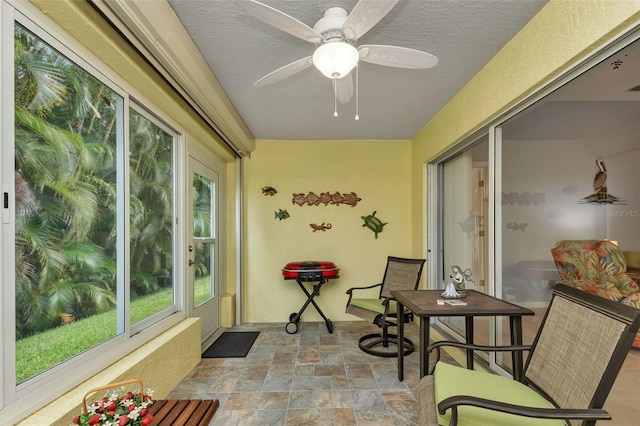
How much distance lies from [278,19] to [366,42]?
35.8 inches

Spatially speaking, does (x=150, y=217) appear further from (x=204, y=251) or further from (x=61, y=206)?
(x=204, y=251)

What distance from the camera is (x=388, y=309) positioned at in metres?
3.12

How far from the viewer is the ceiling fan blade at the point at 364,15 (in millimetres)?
1375

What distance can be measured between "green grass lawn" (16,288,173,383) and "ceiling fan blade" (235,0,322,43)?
1.81 m

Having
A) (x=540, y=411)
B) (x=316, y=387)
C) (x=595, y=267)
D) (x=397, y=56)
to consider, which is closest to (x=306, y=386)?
(x=316, y=387)

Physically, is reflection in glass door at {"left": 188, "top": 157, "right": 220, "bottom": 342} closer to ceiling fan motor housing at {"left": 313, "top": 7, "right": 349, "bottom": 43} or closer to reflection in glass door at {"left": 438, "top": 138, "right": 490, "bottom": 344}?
ceiling fan motor housing at {"left": 313, "top": 7, "right": 349, "bottom": 43}

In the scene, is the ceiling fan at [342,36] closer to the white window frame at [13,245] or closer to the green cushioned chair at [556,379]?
the white window frame at [13,245]

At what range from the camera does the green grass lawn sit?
1.41 metres

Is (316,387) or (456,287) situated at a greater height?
(456,287)

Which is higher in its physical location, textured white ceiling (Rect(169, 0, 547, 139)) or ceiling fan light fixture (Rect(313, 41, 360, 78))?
textured white ceiling (Rect(169, 0, 547, 139))

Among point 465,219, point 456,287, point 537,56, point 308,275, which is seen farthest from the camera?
point 308,275

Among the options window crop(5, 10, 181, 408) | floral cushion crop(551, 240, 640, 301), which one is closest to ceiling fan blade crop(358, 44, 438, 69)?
floral cushion crop(551, 240, 640, 301)

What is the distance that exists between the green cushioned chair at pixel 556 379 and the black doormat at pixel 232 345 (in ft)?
7.48

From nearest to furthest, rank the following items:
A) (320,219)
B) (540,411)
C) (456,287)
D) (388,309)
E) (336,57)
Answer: (540,411) → (336,57) → (456,287) → (388,309) → (320,219)
